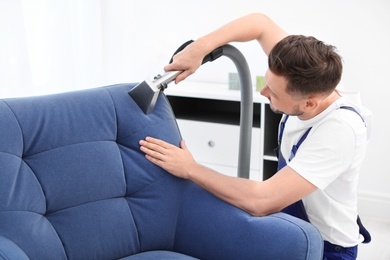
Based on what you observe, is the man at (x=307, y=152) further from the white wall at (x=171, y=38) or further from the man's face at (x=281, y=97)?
Result: the white wall at (x=171, y=38)

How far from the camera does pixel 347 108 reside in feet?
6.14

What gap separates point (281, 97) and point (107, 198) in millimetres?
597

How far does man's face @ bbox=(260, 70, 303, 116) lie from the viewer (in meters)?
1.82

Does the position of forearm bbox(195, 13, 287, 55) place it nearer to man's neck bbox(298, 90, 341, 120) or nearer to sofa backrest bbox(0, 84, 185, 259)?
sofa backrest bbox(0, 84, 185, 259)

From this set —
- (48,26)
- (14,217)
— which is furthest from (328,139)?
(48,26)

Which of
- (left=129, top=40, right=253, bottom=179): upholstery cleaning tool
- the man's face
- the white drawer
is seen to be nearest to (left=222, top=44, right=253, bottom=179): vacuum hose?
(left=129, top=40, right=253, bottom=179): upholstery cleaning tool

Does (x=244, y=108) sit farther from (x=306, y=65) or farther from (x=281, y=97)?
(x=306, y=65)

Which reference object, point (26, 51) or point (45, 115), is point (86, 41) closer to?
point (26, 51)

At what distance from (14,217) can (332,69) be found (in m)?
0.94

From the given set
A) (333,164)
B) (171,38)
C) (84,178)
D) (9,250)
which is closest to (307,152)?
(333,164)

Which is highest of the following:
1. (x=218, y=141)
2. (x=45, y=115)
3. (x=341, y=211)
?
(x=45, y=115)

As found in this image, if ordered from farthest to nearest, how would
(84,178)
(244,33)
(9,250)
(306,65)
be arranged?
(244,33)
(84,178)
(306,65)
(9,250)

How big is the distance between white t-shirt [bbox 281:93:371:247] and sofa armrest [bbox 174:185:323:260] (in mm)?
152

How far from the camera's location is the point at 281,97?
72.6 inches
